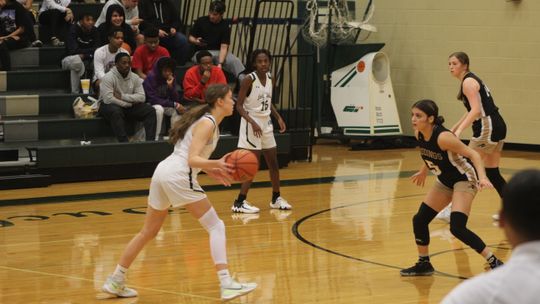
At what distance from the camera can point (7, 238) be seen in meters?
8.77

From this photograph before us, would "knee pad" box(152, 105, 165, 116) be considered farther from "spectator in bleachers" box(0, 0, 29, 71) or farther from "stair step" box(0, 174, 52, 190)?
"spectator in bleachers" box(0, 0, 29, 71)

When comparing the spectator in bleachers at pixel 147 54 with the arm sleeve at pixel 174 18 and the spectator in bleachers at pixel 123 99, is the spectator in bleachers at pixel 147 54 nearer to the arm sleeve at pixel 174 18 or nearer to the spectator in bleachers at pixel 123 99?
the spectator in bleachers at pixel 123 99

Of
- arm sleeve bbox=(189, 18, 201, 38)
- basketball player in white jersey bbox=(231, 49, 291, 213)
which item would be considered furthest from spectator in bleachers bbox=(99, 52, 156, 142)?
basketball player in white jersey bbox=(231, 49, 291, 213)

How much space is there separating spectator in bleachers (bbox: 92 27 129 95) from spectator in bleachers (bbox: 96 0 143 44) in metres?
1.04

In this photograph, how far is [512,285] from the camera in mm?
2104

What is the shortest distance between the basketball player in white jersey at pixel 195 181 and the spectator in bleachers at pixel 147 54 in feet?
23.5

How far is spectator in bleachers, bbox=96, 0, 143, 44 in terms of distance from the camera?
14203 mm

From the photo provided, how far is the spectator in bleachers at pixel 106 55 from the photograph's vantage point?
42.7 feet

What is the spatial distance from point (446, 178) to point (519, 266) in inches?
195

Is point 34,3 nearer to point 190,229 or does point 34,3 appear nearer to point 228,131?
point 228,131

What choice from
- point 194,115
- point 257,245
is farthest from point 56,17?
point 194,115

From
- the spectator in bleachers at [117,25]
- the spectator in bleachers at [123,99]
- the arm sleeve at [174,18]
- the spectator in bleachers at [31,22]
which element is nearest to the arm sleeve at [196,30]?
the arm sleeve at [174,18]

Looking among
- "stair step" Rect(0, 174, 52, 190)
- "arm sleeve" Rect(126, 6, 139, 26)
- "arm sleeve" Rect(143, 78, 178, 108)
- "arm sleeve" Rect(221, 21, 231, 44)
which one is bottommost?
"stair step" Rect(0, 174, 52, 190)

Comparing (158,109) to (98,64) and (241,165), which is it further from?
(241,165)
